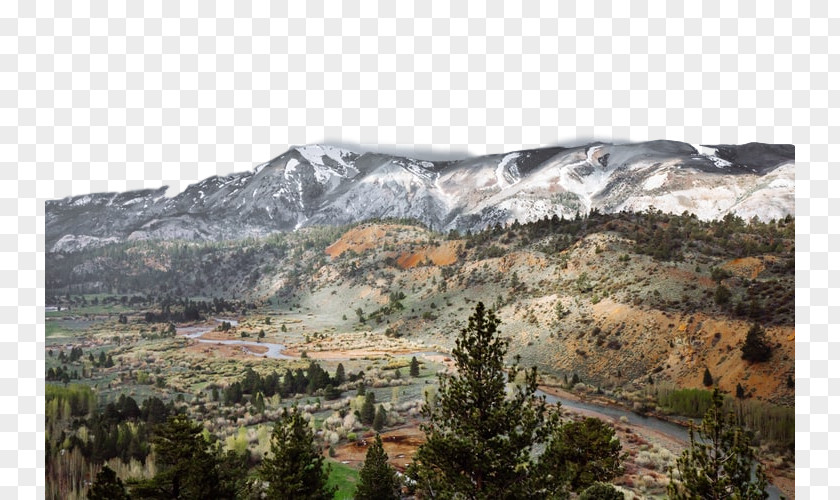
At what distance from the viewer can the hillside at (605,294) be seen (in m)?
29.6

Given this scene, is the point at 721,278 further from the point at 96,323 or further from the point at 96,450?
the point at 96,323

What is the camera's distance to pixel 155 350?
177 ft

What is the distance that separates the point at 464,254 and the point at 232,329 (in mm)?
35084

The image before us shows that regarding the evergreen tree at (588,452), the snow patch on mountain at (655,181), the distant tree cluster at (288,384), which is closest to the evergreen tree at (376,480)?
the evergreen tree at (588,452)

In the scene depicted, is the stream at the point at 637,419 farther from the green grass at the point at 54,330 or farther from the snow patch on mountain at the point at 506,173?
the snow patch on mountain at the point at 506,173

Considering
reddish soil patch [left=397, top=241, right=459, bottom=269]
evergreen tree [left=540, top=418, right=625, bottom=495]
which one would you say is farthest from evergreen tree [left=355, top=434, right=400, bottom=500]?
reddish soil patch [left=397, top=241, right=459, bottom=269]

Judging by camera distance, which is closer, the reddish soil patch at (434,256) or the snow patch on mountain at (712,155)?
the reddish soil patch at (434,256)

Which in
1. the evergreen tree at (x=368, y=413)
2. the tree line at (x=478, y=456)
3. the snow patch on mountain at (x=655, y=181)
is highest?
the snow patch on mountain at (x=655, y=181)

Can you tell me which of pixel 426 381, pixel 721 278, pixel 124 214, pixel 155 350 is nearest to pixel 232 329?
pixel 155 350

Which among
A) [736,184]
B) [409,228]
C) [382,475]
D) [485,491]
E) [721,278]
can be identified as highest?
[736,184]

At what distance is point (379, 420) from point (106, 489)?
1655 cm

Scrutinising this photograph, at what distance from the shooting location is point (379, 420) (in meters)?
26.5

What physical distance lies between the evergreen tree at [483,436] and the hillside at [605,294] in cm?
2260

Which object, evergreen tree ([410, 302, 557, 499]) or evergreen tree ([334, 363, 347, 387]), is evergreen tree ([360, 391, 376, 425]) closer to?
evergreen tree ([334, 363, 347, 387])
